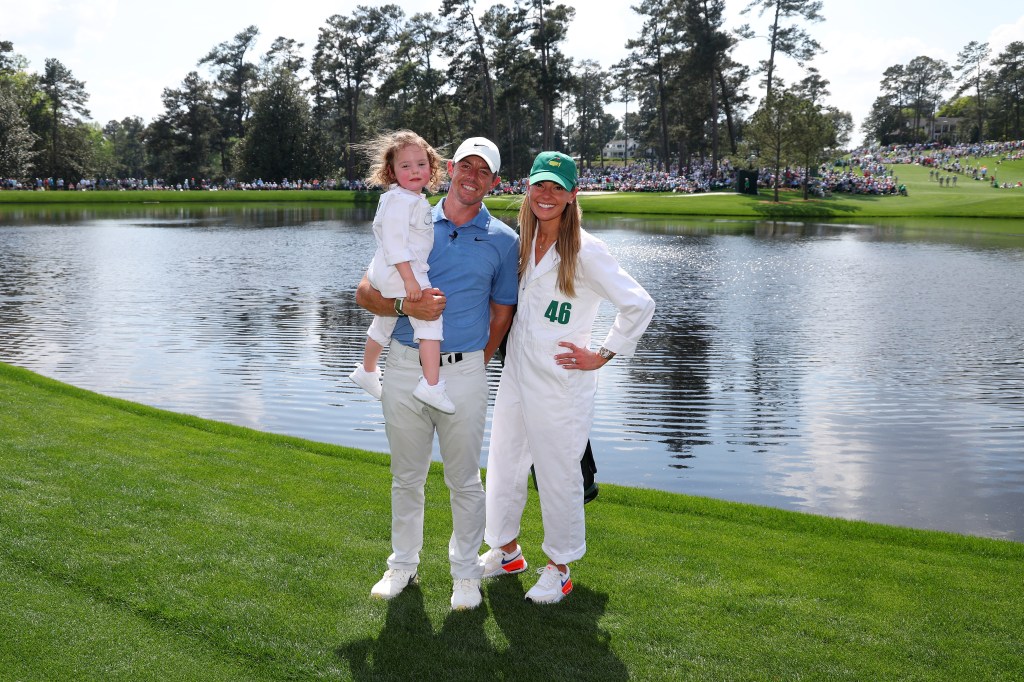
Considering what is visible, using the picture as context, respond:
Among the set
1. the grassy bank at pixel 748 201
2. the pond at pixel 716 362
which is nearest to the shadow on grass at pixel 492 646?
the pond at pixel 716 362

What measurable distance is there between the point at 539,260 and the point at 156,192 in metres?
73.6

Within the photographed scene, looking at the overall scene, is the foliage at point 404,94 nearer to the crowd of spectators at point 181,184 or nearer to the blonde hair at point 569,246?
the crowd of spectators at point 181,184

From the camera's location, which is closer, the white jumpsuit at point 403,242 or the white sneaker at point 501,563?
the white jumpsuit at point 403,242

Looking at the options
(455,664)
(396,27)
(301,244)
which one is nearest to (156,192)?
(396,27)

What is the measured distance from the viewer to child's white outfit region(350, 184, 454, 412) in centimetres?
391

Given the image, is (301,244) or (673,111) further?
(673,111)

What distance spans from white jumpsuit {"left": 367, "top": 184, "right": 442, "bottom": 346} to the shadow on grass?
132 centimetres

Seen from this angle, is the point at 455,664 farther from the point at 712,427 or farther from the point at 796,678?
the point at 712,427

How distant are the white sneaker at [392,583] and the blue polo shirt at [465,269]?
1.12 meters

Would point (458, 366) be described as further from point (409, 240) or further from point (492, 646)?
point (492, 646)

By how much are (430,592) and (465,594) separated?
0.78ft

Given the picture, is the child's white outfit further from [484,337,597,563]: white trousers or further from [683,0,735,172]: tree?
[683,0,735,172]: tree

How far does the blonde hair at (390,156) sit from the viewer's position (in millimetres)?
4062

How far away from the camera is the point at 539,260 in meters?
4.29
